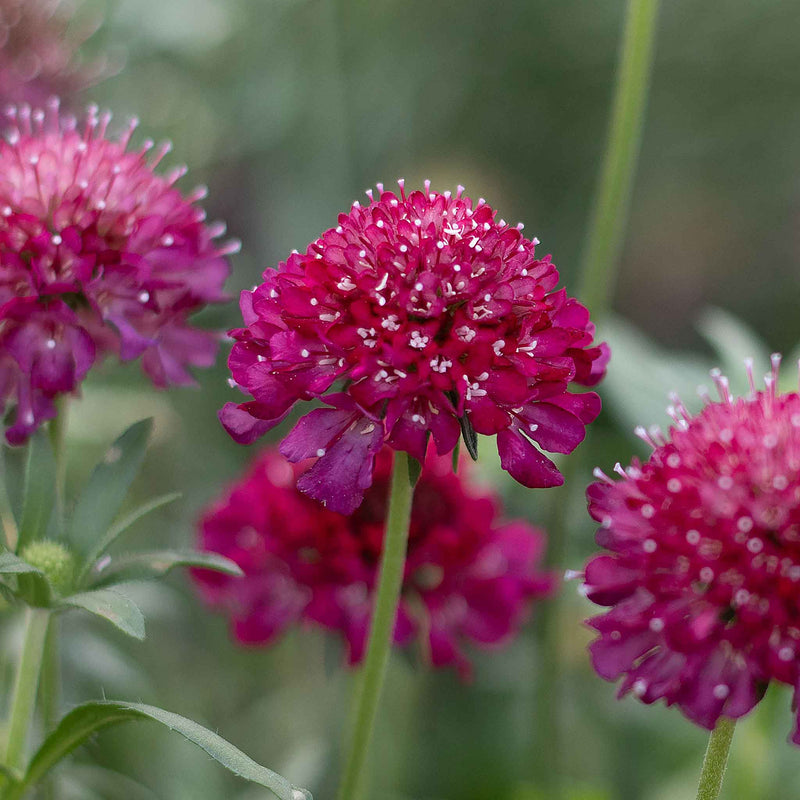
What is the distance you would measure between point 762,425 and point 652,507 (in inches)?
3.3

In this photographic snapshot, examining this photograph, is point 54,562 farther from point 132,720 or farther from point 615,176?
point 615,176

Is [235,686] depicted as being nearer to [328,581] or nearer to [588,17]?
[328,581]

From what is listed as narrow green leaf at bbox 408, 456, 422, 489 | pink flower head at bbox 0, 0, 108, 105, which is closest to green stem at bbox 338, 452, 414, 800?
narrow green leaf at bbox 408, 456, 422, 489

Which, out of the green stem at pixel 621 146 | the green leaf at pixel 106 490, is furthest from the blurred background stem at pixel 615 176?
the green leaf at pixel 106 490

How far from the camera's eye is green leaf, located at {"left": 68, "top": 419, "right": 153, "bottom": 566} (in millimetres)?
808

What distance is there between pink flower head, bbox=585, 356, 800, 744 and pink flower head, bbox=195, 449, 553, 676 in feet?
1.28

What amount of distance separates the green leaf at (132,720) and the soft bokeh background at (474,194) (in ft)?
1.14

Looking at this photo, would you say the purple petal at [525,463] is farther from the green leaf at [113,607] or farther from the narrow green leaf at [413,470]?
the green leaf at [113,607]

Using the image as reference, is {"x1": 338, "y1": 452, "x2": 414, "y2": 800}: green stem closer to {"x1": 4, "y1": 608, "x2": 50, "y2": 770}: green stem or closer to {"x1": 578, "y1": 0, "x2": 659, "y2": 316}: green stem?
{"x1": 4, "y1": 608, "x2": 50, "y2": 770}: green stem

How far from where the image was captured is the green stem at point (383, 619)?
0.74 metres

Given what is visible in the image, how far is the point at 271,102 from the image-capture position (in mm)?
2086

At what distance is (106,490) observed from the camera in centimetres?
82

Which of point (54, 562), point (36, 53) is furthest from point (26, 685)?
point (36, 53)

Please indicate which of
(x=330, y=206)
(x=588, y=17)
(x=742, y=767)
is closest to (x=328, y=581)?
(x=742, y=767)
